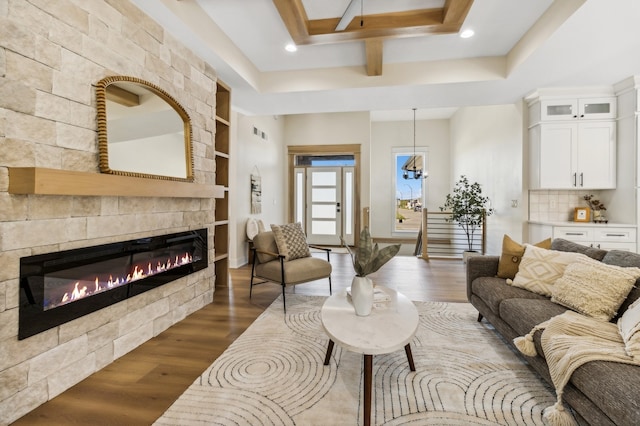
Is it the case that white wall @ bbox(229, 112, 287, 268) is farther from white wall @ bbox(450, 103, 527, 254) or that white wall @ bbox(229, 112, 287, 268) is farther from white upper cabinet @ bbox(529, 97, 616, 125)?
white upper cabinet @ bbox(529, 97, 616, 125)

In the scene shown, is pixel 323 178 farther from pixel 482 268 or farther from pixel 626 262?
pixel 626 262

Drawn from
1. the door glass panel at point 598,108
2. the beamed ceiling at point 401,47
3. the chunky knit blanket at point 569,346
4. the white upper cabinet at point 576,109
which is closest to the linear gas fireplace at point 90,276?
the beamed ceiling at point 401,47

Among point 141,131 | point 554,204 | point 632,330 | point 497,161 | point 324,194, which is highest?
point 497,161

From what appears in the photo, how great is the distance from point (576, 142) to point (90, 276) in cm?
571

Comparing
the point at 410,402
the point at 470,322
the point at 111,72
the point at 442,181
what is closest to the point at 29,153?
the point at 111,72

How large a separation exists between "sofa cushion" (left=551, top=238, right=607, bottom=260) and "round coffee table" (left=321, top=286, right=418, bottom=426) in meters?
1.50

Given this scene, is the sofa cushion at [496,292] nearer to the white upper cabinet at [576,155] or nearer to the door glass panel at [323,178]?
the white upper cabinet at [576,155]

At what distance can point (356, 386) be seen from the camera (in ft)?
6.33

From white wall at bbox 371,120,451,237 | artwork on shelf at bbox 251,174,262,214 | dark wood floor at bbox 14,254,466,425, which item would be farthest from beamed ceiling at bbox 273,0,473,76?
white wall at bbox 371,120,451,237

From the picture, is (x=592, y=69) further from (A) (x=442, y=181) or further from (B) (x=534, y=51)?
(A) (x=442, y=181)

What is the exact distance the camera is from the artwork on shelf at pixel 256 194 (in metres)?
5.67

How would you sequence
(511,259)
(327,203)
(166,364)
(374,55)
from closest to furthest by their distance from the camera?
(166,364) < (511,259) < (374,55) < (327,203)

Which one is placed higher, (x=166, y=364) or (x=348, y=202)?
(x=348, y=202)

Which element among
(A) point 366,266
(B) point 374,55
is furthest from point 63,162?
(B) point 374,55
